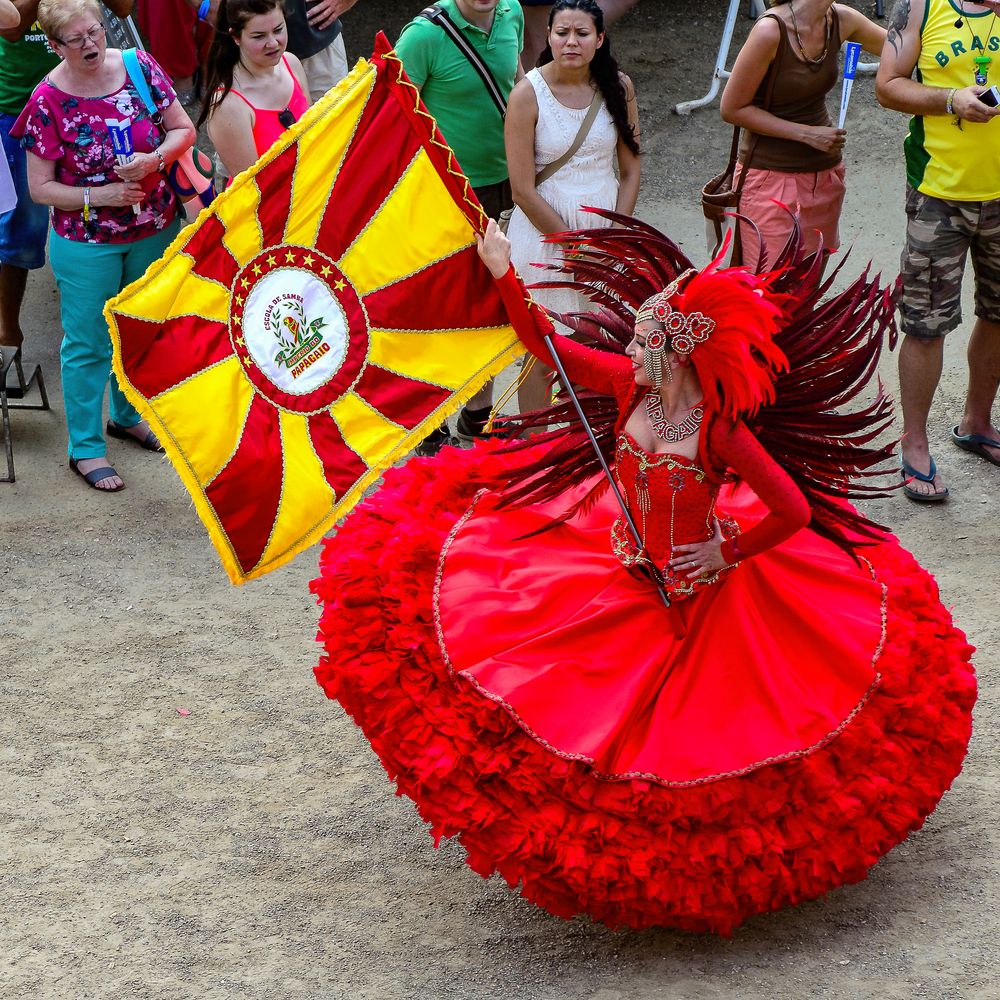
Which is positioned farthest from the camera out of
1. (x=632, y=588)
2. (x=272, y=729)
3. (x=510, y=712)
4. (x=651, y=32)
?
(x=651, y=32)

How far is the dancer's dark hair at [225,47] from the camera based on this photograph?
519cm

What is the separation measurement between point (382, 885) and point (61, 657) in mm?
1756

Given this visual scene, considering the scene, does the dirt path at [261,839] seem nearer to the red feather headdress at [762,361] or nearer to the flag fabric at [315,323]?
the flag fabric at [315,323]

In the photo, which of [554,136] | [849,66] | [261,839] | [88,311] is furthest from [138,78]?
[261,839]

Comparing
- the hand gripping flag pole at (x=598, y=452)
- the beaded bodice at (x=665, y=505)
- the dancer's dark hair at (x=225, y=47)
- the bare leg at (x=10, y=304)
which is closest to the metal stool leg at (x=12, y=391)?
the bare leg at (x=10, y=304)

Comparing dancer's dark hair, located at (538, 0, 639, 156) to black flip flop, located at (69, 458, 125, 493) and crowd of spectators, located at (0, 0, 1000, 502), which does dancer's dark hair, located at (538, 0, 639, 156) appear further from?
black flip flop, located at (69, 458, 125, 493)

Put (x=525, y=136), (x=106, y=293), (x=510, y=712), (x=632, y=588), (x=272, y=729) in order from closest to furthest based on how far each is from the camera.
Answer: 1. (x=510, y=712)
2. (x=632, y=588)
3. (x=272, y=729)
4. (x=525, y=136)
5. (x=106, y=293)

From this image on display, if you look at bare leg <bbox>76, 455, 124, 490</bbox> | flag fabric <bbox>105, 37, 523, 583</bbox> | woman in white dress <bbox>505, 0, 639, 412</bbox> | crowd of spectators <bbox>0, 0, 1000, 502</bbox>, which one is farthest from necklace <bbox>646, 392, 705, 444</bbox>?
bare leg <bbox>76, 455, 124, 490</bbox>

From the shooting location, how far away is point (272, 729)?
4.62m

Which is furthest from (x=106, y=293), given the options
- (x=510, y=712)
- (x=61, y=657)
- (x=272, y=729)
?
(x=510, y=712)

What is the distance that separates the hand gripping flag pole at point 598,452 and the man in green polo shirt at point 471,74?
2.34 m

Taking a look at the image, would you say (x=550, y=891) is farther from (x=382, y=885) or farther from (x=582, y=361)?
(x=582, y=361)

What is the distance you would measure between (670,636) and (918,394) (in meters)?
2.77

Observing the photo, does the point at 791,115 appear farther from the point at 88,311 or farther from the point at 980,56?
the point at 88,311
